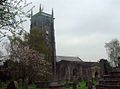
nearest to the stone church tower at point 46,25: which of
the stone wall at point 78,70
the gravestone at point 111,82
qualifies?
the stone wall at point 78,70

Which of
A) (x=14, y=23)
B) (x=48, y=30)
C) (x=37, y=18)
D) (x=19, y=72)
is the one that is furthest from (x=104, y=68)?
(x=14, y=23)

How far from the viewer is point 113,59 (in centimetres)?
3222

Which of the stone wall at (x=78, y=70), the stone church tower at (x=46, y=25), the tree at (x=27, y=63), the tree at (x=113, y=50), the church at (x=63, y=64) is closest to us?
the tree at (x=27, y=63)

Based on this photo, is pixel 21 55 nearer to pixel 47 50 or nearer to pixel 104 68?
pixel 47 50

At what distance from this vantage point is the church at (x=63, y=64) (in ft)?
125

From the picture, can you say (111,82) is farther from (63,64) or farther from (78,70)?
(78,70)

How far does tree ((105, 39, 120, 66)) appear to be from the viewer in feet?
106

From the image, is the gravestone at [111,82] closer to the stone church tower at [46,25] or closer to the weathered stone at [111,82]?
the weathered stone at [111,82]

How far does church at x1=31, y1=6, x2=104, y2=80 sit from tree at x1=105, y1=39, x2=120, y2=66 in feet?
29.5

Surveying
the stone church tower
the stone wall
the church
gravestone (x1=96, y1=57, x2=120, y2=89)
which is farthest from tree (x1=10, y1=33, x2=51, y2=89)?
the stone church tower

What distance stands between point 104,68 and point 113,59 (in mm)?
12864

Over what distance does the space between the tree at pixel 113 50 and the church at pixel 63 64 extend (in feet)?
29.5

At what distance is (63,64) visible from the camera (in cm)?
3822

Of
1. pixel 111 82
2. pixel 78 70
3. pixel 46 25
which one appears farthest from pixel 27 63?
pixel 46 25
